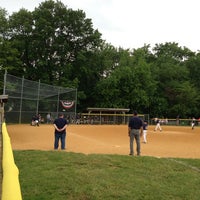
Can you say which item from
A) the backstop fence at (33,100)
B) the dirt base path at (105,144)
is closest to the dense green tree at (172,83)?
the backstop fence at (33,100)

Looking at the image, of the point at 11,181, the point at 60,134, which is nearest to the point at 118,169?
the point at 11,181

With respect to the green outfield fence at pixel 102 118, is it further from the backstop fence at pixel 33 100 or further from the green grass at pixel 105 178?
the green grass at pixel 105 178

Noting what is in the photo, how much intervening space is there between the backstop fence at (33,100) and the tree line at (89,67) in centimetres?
1204

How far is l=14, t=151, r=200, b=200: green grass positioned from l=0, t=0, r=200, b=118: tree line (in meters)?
43.6

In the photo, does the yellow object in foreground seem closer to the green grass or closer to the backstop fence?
the green grass

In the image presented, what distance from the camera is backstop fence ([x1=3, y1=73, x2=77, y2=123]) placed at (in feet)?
99.7

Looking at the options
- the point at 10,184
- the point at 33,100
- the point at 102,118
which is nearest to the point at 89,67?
the point at 102,118

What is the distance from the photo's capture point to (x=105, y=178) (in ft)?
24.9

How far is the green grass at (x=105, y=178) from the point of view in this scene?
6547mm

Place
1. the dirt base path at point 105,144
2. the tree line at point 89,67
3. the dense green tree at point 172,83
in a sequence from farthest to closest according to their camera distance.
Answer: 1. the dense green tree at point 172,83
2. the tree line at point 89,67
3. the dirt base path at point 105,144

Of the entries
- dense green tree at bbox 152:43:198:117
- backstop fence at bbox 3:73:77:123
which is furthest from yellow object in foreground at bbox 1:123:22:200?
dense green tree at bbox 152:43:198:117

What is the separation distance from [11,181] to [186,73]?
6809cm

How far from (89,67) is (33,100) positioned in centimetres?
2433

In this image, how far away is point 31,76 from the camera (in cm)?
5622
